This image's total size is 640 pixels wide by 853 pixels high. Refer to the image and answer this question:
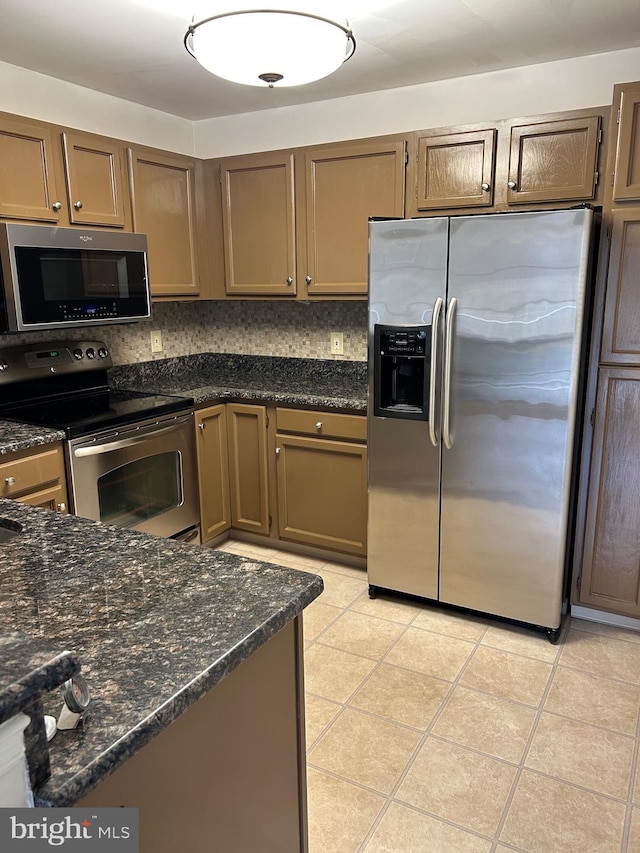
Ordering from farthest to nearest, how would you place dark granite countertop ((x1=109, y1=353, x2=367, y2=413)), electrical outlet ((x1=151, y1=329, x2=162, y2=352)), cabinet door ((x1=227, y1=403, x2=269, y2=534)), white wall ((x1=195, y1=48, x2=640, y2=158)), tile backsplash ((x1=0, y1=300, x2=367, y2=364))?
electrical outlet ((x1=151, y1=329, x2=162, y2=352)) < tile backsplash ((x1=0, y1=300, x2=367, y2=364)) < cabinet door ((x1=227, y1=403, x2=269, y2=534)) < dark granite countertop ((x1=109, y1=353, x2=367, y2=413)) < white wall ((x1=195, y1=48, x2=640, y2=158))

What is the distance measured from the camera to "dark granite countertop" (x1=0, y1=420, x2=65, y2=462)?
2.26 meters

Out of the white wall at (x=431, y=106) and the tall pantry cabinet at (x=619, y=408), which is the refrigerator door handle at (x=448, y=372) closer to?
the tall pantry cabinet at (x=619, y=408)

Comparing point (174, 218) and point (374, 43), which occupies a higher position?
point (374, 43)

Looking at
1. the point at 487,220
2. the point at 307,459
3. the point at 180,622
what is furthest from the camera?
the point at 307,459

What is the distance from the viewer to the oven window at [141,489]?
9.02ft

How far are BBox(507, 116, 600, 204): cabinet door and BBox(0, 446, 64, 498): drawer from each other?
2170 millimetres

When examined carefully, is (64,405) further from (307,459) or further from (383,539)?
(383,539)

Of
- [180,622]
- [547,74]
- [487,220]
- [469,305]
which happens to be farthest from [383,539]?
[547,74]

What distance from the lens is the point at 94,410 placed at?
9.18 feet

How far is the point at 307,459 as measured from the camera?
10.6 ft

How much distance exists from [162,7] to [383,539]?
7.23ft

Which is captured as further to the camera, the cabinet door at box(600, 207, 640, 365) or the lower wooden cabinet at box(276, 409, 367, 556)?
the lower wooden cabinet at box(276, 409, 367, 556)

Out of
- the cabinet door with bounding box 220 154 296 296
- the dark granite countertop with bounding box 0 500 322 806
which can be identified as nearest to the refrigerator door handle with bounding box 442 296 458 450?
the cabinet door with bounding box 220 154 296 296

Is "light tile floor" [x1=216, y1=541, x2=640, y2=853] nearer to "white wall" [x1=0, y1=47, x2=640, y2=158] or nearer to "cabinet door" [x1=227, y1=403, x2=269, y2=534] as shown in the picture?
"cabinet door" [x1=227, y1=403, x2=269, y2=534]
